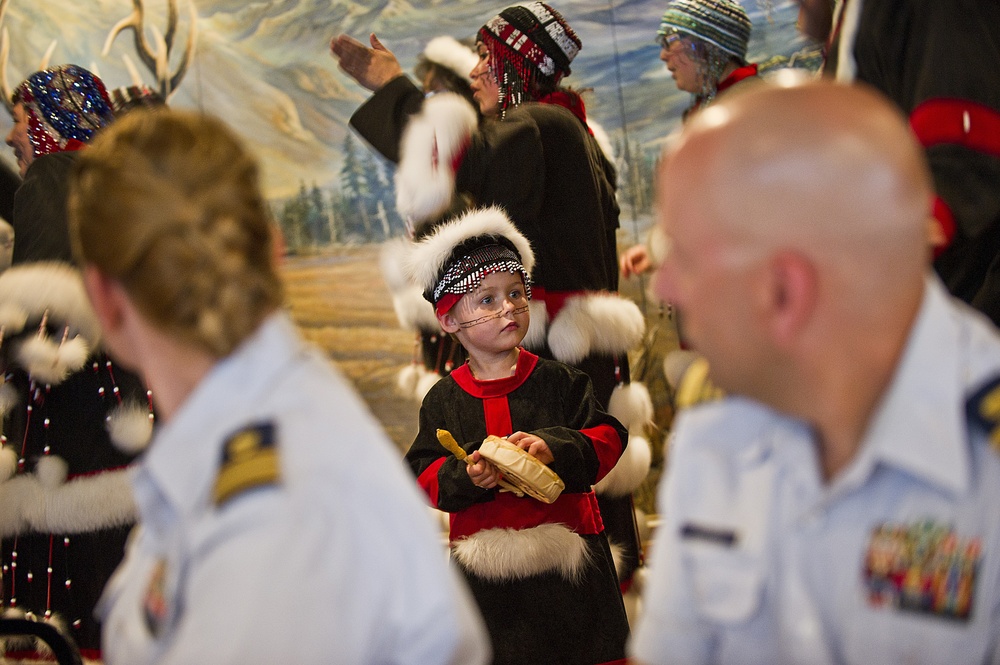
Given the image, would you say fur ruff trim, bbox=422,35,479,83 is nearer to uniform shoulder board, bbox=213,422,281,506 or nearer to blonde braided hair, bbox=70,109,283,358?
blonde braided hair, bbox=70,109,283,358

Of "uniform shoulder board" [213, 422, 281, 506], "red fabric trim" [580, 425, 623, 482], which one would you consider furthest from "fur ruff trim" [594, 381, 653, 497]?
"uniform shoulder board" [213, 422, 281, 506]

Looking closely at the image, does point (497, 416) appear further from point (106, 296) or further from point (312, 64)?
point (312, 64)

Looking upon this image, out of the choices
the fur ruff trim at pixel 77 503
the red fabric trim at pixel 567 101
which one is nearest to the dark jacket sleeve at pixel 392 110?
the red fabric trim at pixel 567 101

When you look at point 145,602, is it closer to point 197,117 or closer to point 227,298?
point 227,298

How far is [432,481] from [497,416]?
0.29m

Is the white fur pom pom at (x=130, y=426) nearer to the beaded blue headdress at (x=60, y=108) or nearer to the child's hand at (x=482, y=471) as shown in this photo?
the beaded blue headdress at (x=60, y=108)

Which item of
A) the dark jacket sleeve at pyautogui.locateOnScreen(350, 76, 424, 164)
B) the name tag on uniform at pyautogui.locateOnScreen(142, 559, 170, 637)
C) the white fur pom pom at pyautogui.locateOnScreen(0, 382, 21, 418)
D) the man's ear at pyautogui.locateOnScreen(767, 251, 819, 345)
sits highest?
the man's ear at pyautogui.locateOnScreen(767, 251, 819, 345)

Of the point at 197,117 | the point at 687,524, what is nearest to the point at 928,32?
the point at 687,524

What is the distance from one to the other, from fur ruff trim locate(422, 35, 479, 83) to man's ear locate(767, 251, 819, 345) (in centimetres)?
332

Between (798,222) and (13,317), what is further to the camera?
(13,317)

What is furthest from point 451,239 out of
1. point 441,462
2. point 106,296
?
point 106,296

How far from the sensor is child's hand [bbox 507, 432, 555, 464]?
2584 millimetres

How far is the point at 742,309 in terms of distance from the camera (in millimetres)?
1141

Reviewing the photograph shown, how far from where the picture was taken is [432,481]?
2.72 meters
